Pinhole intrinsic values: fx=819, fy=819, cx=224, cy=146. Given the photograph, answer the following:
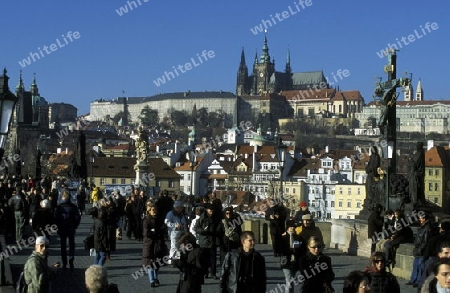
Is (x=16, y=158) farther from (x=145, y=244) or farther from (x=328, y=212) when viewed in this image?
(x=328, y=212)

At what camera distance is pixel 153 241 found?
427 inches

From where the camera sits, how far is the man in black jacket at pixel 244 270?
23.3 ft

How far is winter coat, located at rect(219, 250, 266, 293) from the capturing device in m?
7.11

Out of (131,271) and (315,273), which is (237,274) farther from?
(131,271)

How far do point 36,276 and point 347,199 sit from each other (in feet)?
246

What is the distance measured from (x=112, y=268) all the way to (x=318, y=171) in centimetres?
7787

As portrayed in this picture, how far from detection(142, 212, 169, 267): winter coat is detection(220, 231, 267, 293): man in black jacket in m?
3.66

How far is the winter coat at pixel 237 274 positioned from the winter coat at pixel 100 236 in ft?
15.2

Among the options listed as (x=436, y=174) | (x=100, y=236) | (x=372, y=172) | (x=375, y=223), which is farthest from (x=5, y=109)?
(x=436, y=174)

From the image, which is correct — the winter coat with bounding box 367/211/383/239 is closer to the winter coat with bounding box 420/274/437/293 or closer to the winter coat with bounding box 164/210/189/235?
the winter coat with bounding box 164/210/189/235

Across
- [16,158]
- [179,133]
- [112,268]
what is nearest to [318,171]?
[16,158]

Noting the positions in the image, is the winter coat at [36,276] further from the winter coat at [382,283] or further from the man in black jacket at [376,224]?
the man in black jacket at [376,224]

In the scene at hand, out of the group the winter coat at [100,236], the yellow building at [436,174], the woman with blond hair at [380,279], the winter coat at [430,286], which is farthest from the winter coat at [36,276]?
the yellow building at [436,174]

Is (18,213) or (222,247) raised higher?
(18,213)
